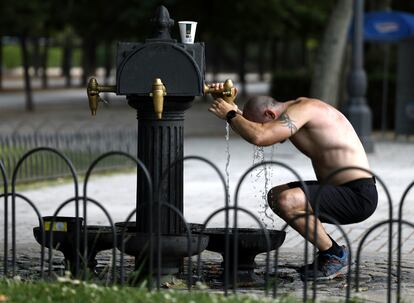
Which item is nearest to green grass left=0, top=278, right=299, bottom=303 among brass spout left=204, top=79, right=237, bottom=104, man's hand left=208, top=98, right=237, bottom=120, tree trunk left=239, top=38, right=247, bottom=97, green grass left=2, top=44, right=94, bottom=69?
man's hand left=208, top=98, right=237, bottom=120

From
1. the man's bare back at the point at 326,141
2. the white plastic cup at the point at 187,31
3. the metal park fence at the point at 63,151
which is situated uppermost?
the white plastic cup at the point at 187,31

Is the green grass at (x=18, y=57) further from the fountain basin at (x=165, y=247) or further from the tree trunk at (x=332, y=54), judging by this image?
the fountain basin at (x=165, y=247)

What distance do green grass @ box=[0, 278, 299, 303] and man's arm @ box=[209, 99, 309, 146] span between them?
1320mm

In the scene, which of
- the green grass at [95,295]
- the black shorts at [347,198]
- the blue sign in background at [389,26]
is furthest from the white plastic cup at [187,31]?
the blue sign in background at [389,26]

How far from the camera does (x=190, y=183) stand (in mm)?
13852

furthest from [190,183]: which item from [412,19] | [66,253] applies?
[412,19]

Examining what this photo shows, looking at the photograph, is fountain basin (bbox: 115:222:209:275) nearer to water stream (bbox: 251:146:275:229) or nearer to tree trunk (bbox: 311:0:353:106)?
water stream (bbox: 251:146:275:229)

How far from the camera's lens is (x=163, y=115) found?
7.02m

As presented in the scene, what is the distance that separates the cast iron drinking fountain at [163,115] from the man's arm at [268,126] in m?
0.16

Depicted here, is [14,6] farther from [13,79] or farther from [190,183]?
[13,79]

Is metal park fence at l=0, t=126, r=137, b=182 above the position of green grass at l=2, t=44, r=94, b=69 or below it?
above

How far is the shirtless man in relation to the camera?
693 cm

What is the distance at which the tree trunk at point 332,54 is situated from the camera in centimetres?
2391

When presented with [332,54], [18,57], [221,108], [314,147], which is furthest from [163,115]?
[18,57]
